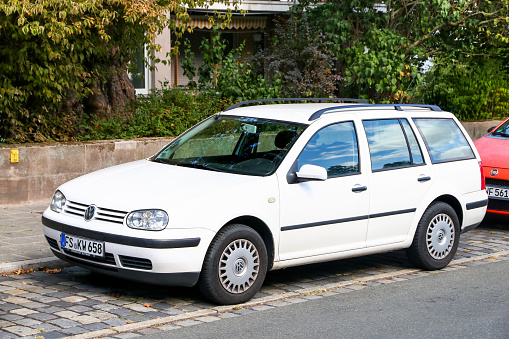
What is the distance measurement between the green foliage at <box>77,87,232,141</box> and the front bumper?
6.47 m

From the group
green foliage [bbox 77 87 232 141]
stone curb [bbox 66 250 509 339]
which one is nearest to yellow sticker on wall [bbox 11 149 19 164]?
Answer: green foliage [bbox 77 87 232 141]

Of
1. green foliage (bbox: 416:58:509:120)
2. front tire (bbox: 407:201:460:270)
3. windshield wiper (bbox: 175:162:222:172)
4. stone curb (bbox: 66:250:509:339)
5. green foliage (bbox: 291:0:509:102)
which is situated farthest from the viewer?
green foliage (bbox: 416:58:509:120)

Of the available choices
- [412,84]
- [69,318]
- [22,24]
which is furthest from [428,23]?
[69,318]

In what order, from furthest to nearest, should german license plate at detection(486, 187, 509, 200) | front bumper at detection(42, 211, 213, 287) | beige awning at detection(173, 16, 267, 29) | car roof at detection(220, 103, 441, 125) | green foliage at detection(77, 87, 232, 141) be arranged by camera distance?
beige awning at detection(173, 16, 267, 29) < green foliage at detection(77, 87, 232, 141) < german license plate at detection(486, 187, 509, 200) < car roof at detection(220, 103, 441, 125) < front bumper at detection(42, 211, 213, 287)

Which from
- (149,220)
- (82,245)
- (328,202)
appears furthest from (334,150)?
(82,245)

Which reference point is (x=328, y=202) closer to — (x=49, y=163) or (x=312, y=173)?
(x=312, y=173)

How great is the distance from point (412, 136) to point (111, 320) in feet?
12.3

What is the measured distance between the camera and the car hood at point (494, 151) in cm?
1079

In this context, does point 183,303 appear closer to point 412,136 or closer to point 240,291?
point 240,291

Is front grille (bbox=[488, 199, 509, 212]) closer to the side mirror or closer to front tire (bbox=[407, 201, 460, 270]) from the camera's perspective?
front tire (bbox=[407, 201, 460, 270])

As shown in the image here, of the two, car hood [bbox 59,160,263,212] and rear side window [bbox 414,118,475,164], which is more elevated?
rear side window [bbox 414,118,475,164]

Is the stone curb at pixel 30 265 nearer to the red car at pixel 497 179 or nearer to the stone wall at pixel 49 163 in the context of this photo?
the stone wall at pixel 49 163

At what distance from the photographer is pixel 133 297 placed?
690 centimetres

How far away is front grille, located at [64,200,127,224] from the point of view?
6.39m
